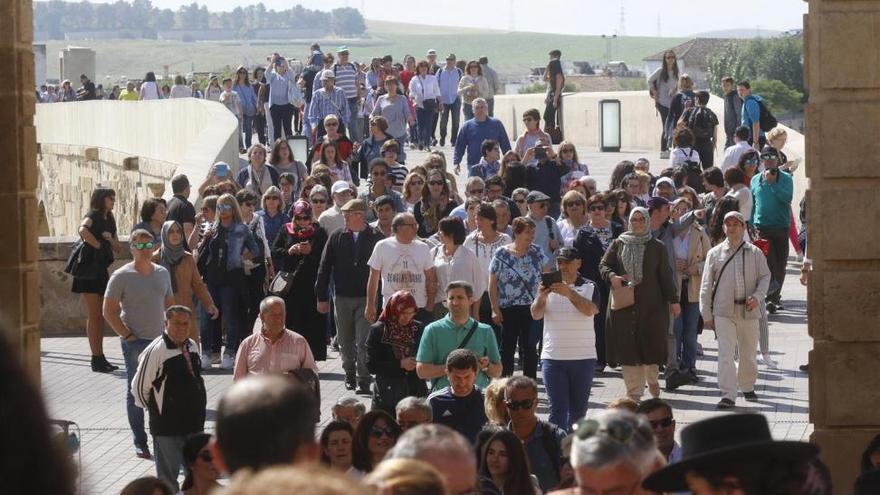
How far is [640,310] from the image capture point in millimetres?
13172

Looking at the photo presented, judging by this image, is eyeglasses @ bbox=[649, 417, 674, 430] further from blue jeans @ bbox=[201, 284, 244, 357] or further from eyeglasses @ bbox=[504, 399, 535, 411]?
blue jeans @ bbox=[201, 284, 244, 357]

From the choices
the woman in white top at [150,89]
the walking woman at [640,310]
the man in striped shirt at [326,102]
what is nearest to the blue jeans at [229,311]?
the walking woman at [640,310]

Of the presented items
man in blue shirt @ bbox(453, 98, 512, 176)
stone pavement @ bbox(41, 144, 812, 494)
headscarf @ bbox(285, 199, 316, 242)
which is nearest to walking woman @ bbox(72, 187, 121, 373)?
stone pavement @ bbox(41, 144, 812, 494)

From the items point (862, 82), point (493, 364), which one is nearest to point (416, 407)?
point (493, 364)

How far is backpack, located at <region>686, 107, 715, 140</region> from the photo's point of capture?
23750 mm

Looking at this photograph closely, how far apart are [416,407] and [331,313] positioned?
24.2 feet

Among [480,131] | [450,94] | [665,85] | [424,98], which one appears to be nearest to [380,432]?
[480,131]

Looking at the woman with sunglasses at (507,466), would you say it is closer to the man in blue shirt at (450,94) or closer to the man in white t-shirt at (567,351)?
the man in white t-shirt at (567,351)

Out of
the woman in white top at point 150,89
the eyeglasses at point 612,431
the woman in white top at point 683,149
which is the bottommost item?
the eyeglasses at point 612,431

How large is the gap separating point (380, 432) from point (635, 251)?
4878mm

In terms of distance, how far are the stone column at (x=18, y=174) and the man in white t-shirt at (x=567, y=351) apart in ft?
12.8

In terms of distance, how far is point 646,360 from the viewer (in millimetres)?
12984

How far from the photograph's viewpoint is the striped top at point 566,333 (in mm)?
11852

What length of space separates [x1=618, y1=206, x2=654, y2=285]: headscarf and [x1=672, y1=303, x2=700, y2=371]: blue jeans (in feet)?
3.91
